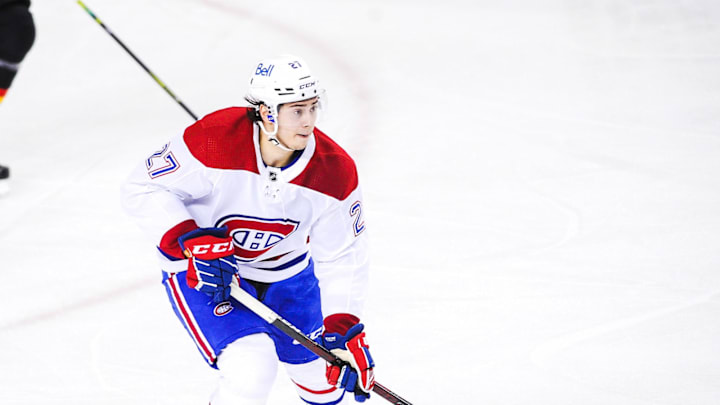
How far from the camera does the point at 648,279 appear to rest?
3.48 metres

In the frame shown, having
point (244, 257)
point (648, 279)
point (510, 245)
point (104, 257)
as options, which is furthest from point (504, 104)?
point (244, 257)

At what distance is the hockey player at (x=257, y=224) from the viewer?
2180 millimetres

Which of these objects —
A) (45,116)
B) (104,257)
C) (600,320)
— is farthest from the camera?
(45,116)

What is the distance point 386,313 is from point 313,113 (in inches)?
49.7

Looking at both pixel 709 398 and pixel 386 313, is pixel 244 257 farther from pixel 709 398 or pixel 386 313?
pixel 709 398

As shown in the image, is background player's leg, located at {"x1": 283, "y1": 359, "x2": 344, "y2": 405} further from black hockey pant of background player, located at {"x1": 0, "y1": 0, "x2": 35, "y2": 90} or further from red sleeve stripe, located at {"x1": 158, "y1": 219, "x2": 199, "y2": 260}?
black hockey pant of background player, located at {"x1": 0, "y1": 0, "x2": 35, "y2": 90}

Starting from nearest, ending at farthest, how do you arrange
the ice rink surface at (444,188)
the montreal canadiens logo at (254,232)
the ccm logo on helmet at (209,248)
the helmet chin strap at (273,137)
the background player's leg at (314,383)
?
the ccm logo on helmet at (209,248) < the helmet chin strap at (273,137) < the montreal canadiens logo at (254,232) < the background player's leg at (314,383) < the ice rink surface at (444,188)

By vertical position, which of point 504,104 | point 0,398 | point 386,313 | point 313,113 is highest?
point 313,113

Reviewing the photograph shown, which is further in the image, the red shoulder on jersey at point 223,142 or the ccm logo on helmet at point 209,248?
the red shoulder on jersey at point 223,142

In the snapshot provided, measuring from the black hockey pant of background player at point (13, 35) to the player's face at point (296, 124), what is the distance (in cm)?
229

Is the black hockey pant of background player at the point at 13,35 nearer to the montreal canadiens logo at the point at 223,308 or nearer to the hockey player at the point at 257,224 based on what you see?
the hockey player at the point at 257,224

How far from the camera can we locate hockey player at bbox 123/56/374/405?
85.8 inches

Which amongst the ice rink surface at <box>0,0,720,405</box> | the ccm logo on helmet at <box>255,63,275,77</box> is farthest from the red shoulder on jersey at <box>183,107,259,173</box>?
the ice rink surface at <box>0,0,720,405</box>

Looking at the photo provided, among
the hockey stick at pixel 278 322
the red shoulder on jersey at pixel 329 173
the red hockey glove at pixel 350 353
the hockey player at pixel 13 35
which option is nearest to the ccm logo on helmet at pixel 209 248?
the hockey stick at pixel 278 322
